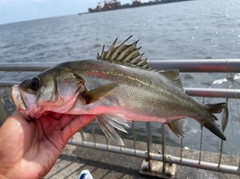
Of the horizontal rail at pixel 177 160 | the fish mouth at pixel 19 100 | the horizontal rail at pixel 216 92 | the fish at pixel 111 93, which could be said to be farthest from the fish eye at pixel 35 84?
the horizontal rail at pixel 177 160

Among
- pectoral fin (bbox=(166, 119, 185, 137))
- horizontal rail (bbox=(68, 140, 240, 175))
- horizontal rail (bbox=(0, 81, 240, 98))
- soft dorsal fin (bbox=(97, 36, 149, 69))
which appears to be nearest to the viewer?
soft dorsal fin (bbox=(97, 36, 149, 69))

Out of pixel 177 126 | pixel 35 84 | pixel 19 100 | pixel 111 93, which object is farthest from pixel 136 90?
pixel 19 100

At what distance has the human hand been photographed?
173 centimetres

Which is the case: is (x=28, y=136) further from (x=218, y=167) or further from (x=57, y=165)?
(x=218, y=167)

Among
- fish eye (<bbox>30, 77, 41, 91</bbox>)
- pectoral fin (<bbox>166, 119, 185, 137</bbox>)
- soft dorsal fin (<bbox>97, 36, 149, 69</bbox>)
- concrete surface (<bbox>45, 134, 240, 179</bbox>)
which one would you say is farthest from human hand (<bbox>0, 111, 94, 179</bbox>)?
concrete surface (<bbox>45, 134, 240, 179</bbox>)

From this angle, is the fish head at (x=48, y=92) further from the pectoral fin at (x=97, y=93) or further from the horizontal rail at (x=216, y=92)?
the horizontal rail at (x=216, y=92)

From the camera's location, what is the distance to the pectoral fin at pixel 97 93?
178 centimetres

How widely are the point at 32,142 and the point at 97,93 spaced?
2.38 feet

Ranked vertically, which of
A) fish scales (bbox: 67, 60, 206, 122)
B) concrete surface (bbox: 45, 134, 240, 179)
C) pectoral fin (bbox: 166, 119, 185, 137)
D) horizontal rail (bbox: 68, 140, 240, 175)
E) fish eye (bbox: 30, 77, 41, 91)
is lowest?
concrete surface (bbox: 45, 134, 240, 179)

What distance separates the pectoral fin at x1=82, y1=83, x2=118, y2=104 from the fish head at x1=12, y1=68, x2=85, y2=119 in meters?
0.08

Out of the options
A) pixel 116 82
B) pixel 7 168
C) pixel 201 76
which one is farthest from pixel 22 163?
pixel 201 76

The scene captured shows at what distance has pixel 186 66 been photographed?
248 centimetres

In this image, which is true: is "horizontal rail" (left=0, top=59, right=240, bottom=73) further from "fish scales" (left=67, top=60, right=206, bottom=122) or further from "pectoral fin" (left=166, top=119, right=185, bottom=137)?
"pectoral fin" (left=166, top=119, right=185, bottom=137)

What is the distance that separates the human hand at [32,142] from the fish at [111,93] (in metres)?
0.13
